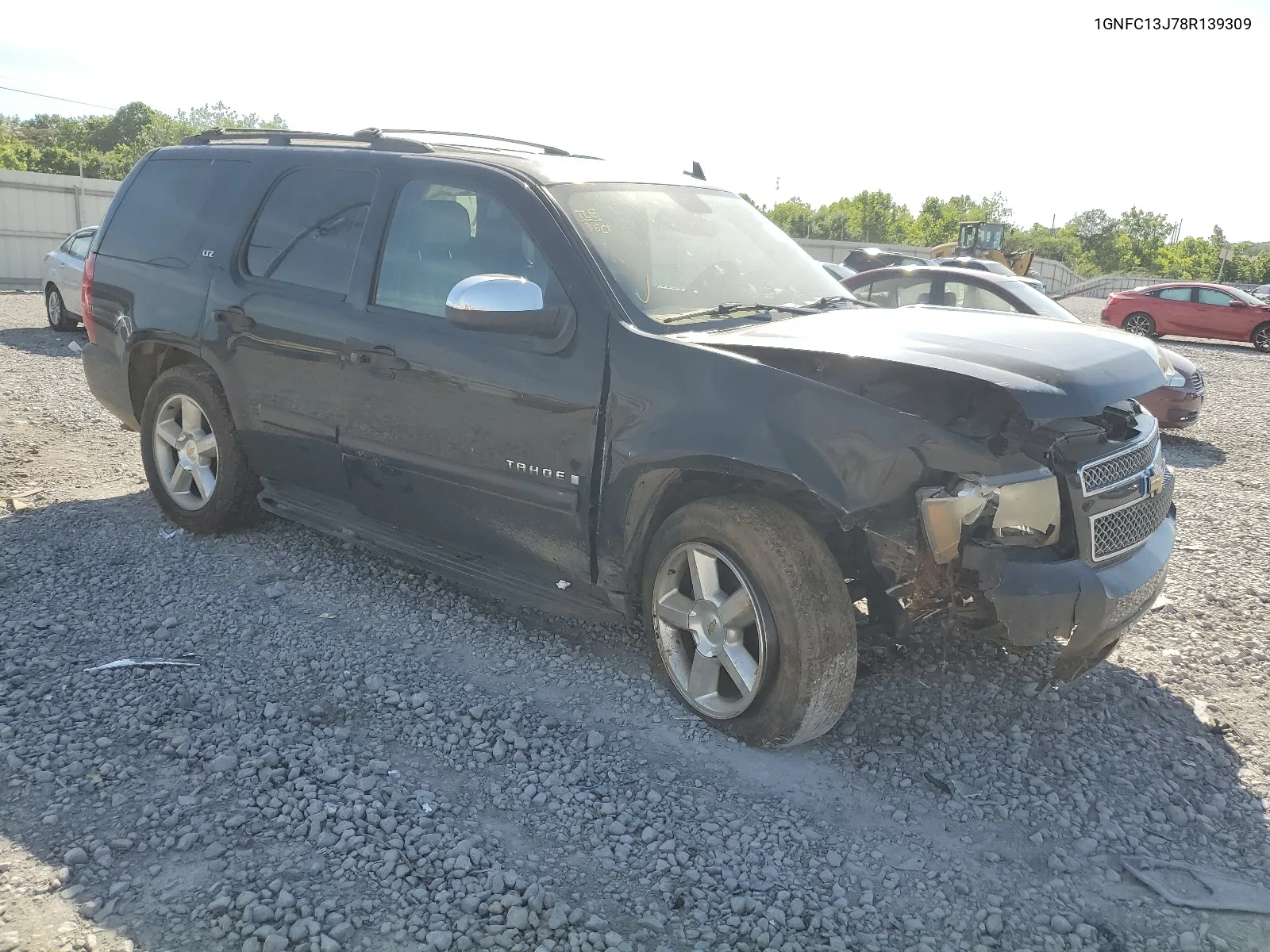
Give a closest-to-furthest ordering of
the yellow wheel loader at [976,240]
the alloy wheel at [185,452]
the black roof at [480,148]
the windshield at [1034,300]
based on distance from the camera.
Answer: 1. the black roof at [480,148]
2. the alloy wheel at [185,452]
3. the windshield at [1034,300]
4. the yellow wheel loader at [976,240]

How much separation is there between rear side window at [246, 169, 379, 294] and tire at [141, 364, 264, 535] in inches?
30.7

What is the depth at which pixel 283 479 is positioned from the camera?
496 centimetres

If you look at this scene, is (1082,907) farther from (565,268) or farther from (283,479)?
(283,479)

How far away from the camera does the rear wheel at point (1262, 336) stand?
22.0 meters

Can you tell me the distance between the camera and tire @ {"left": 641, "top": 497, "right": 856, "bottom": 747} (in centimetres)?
323

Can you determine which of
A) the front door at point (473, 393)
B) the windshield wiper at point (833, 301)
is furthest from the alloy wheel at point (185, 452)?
the windshield wiper at point (833, 301)

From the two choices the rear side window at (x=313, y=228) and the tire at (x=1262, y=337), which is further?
the tire at (x=1262, y=337)

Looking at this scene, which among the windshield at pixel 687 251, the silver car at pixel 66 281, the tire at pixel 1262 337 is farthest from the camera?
the tire at pixel 1262 337

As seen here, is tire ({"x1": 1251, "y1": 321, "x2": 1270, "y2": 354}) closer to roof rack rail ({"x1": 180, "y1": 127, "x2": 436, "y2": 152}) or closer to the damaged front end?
the damaged front end

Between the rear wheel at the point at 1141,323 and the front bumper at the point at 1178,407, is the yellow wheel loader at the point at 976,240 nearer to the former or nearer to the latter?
the rear wheel at the point at 1141,323

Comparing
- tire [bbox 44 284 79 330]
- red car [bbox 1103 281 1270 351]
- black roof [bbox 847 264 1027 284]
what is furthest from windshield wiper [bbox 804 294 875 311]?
red car [bbox 1103 281 1270 351]

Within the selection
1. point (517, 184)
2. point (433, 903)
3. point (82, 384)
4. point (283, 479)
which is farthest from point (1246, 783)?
point (82, 384)

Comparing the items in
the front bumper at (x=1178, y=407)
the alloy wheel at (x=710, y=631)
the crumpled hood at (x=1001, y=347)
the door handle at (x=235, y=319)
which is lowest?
the alloy wheel at (x=710, y=631)

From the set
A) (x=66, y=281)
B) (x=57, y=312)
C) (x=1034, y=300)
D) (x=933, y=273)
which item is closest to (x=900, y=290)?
(x=933, y=273)
